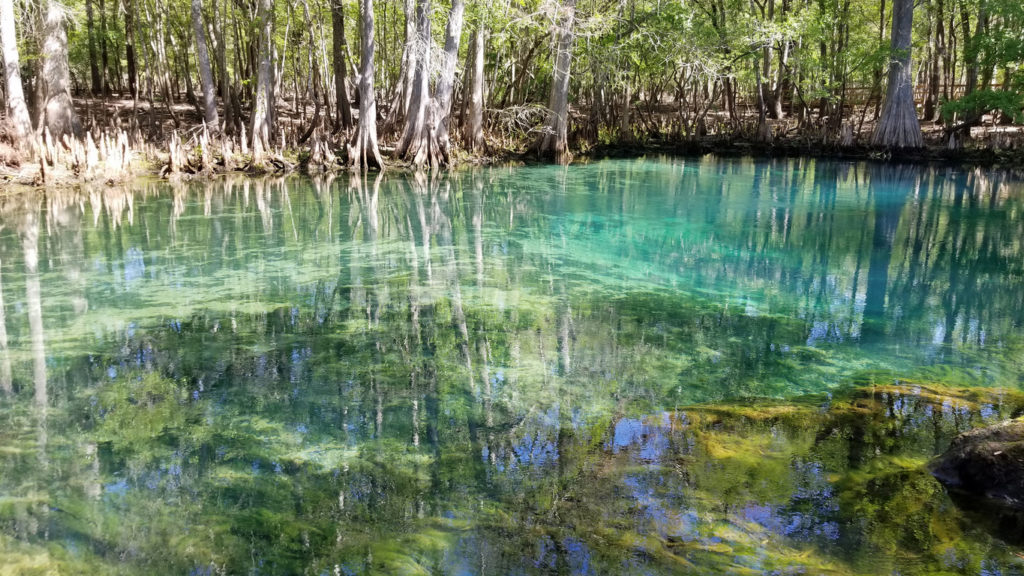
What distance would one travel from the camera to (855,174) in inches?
695

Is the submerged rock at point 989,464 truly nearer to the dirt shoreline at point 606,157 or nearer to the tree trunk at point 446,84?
the dirt shoreline at point 606,157

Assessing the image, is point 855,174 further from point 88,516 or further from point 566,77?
point 88,516

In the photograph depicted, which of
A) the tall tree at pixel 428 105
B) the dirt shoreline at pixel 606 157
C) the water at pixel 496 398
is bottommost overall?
the water at pixel 496 398

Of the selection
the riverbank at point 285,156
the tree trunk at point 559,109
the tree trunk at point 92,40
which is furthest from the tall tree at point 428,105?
the tree trunk at point 92,40

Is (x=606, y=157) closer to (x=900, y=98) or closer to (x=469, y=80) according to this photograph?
(x=469, y=80)

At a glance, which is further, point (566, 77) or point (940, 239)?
point (566, 77)

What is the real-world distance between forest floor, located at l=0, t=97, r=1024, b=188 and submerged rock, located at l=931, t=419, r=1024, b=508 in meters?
14.0

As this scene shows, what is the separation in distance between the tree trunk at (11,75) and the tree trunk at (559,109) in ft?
38.0

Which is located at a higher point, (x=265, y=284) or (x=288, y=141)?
(x=288, y=141)

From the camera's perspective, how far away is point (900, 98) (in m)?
19.9

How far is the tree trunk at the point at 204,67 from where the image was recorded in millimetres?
15977

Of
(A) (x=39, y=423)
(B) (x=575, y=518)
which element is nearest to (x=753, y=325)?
(B) (x=575, y=518)

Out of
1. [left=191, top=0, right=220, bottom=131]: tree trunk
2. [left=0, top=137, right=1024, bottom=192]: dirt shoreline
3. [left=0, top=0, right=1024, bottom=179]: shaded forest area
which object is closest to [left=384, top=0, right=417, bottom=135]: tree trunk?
[left=0, top=0, right=1024, bottom=179]: shaded forest area

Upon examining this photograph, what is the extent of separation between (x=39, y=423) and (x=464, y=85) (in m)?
16.8
